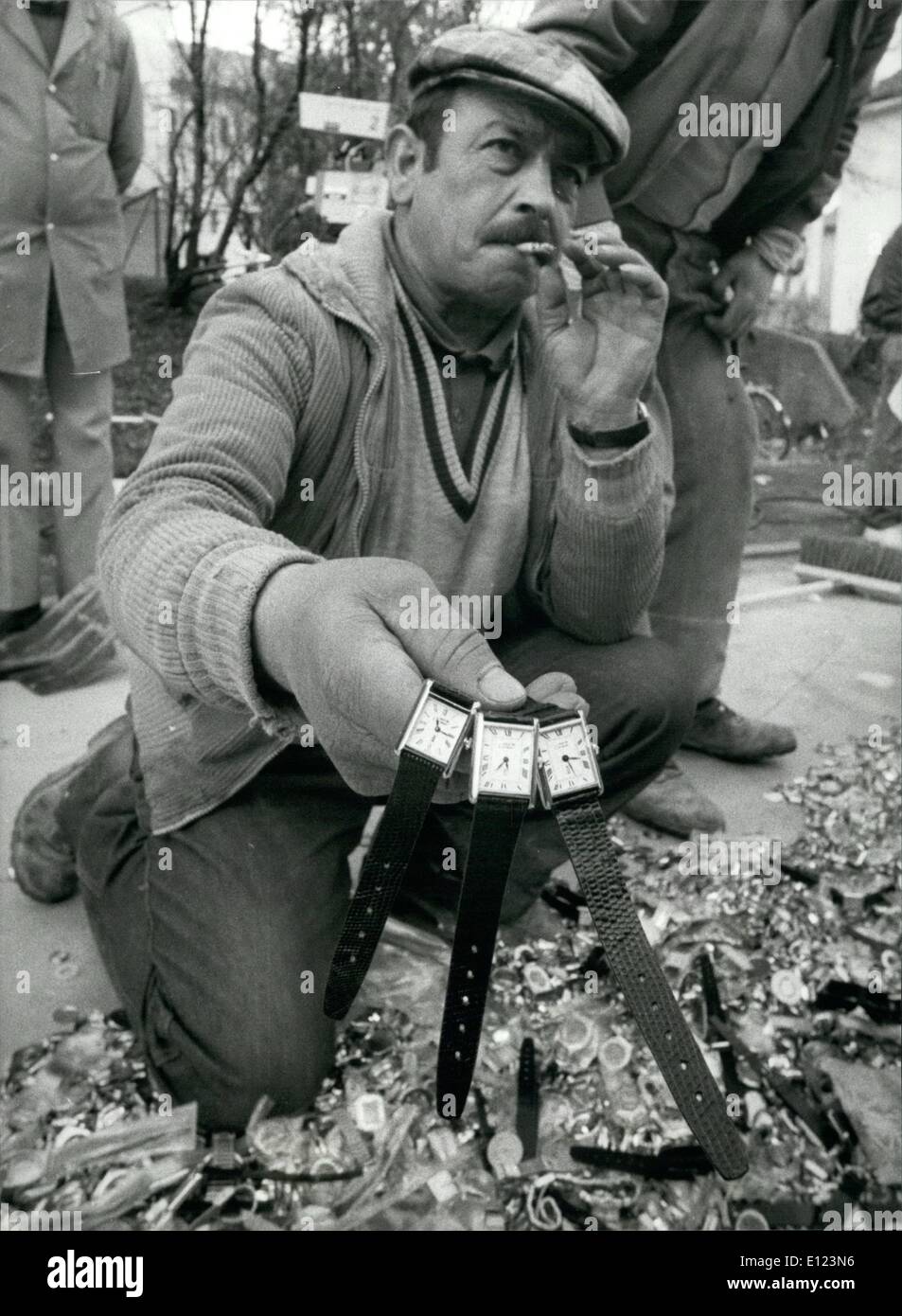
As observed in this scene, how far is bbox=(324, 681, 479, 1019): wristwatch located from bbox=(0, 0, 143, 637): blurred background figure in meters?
0.80

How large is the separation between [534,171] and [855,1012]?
916 millimetres

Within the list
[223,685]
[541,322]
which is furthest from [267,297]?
[223,685]

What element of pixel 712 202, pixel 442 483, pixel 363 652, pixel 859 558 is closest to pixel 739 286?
pixel 712 202

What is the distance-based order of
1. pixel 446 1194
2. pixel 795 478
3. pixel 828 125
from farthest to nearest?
pixel 795 478
pixel 828 125
pixel 446 1194

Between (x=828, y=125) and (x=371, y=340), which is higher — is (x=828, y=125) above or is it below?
above

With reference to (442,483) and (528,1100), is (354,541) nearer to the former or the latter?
(442,483)

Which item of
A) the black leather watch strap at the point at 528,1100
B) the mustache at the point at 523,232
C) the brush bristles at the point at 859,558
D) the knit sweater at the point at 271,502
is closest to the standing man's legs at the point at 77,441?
the knit sweater at the point at 271,502

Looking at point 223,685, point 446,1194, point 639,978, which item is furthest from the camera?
point 446,1194

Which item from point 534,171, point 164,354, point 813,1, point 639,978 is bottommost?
point 639,978

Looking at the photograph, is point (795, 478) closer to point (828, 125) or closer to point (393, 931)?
point (828, 125)

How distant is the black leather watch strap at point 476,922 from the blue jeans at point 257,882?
446 millimetres

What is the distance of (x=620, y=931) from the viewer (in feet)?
1.98

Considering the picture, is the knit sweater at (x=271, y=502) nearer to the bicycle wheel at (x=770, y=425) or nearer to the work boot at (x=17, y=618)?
the work boot at (x=17, y=618)
